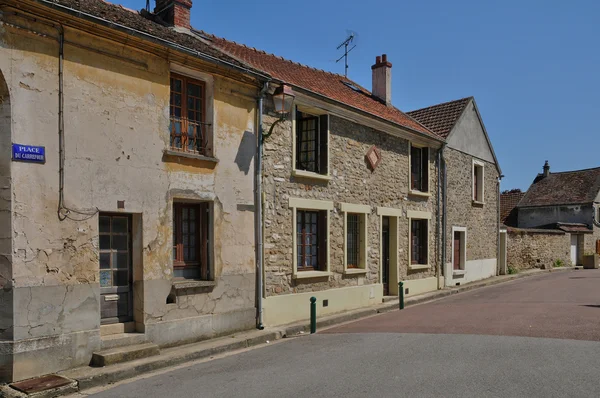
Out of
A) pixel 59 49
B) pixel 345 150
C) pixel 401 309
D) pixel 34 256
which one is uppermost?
pixel 59 49

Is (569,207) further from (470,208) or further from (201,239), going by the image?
(201,239)

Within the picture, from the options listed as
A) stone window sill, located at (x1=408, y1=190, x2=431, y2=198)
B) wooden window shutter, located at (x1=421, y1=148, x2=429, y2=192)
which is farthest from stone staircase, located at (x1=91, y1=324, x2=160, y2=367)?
wooden window shutter, located at (x1=421, y1=148, x2=429, y2=192)

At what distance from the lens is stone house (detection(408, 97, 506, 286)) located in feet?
59.8

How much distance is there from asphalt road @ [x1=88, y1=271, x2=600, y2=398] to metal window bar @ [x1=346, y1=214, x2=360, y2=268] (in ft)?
7.73

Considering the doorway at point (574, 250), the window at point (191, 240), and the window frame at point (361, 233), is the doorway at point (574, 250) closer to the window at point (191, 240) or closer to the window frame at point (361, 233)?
the window frame at point (361, 233)

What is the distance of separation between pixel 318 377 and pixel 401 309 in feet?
23.4

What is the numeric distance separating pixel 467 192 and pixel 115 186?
1520 cm

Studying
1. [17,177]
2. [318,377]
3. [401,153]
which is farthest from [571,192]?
[17,177]

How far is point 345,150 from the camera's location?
511 inches

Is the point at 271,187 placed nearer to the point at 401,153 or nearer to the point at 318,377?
the point at 318,377

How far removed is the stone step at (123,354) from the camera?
730 centimetres

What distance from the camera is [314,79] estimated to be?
15.0m

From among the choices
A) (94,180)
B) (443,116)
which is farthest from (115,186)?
(443,116)

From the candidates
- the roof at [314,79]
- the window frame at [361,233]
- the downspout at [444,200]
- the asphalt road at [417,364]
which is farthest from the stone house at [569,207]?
the asphalt road at [417,364]
